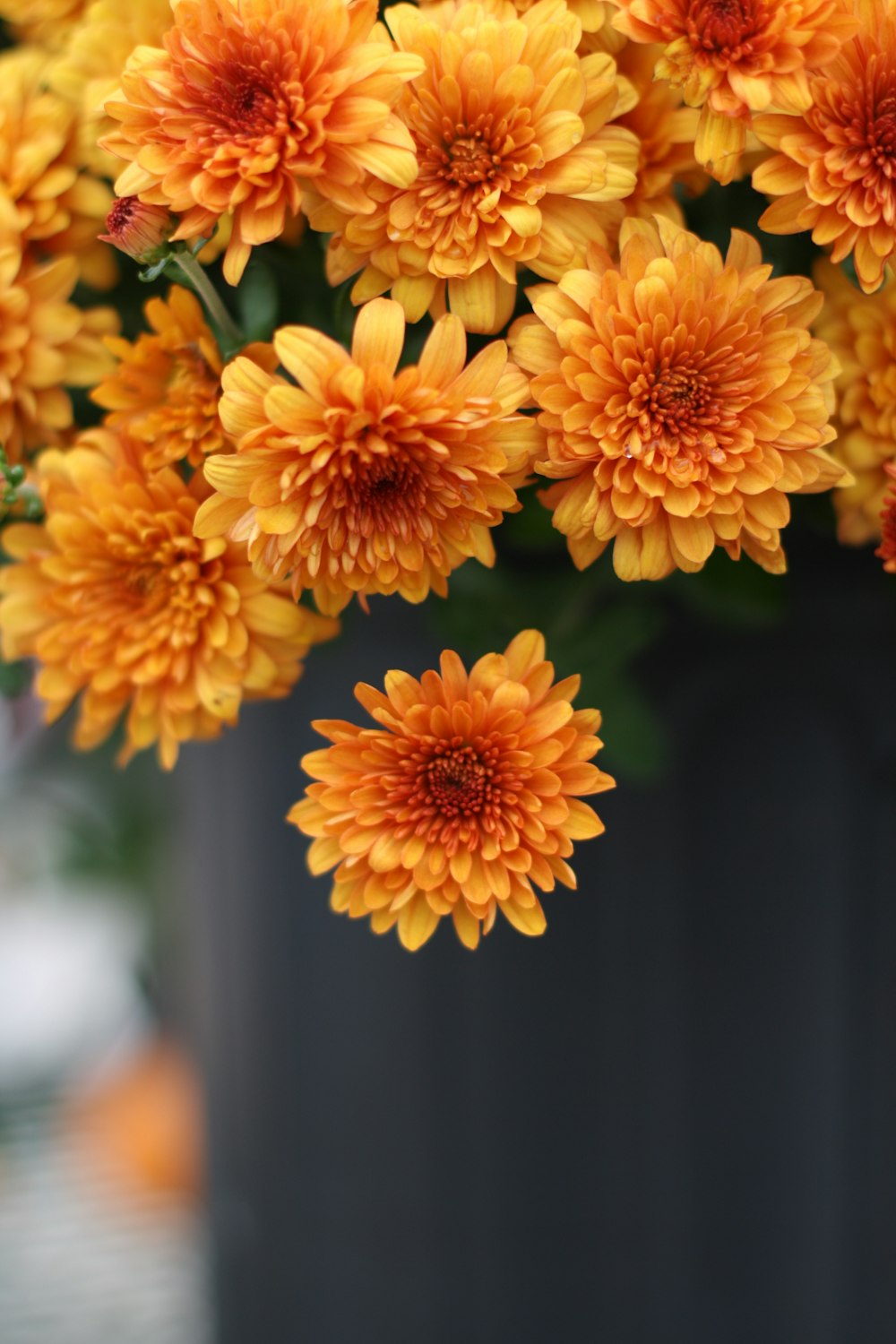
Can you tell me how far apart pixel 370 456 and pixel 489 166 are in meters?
0.08

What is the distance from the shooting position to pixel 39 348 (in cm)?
36

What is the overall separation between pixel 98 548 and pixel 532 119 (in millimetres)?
158

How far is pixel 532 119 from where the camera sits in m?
0.30

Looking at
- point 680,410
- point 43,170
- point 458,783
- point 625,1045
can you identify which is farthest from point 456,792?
point 625,1045

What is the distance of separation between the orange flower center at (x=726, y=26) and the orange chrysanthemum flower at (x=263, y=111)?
2.6 inches

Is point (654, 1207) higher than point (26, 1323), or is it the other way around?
point (654, 1207)

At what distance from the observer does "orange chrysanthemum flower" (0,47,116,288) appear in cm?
36

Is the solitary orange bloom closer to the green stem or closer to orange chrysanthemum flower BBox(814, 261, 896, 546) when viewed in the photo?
the green stem

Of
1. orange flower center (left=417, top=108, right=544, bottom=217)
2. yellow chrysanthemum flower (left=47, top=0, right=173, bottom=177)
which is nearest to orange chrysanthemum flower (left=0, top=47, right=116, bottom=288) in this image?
yellow chrysanthemum flower (left=47, top=0, right=173, bottom=177)

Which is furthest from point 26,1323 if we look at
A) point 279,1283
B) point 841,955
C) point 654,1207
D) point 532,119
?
point 532,119

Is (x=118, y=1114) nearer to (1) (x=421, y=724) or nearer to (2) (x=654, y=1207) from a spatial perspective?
(2) (x=654, y=1207)

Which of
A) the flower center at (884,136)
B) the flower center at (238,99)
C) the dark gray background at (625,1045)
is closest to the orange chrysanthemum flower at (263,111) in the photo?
the flower center at (238,99)

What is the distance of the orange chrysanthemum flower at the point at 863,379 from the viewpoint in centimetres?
34

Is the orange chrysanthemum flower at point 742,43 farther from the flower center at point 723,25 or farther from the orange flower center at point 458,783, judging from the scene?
the orange flower center at point 458,783
